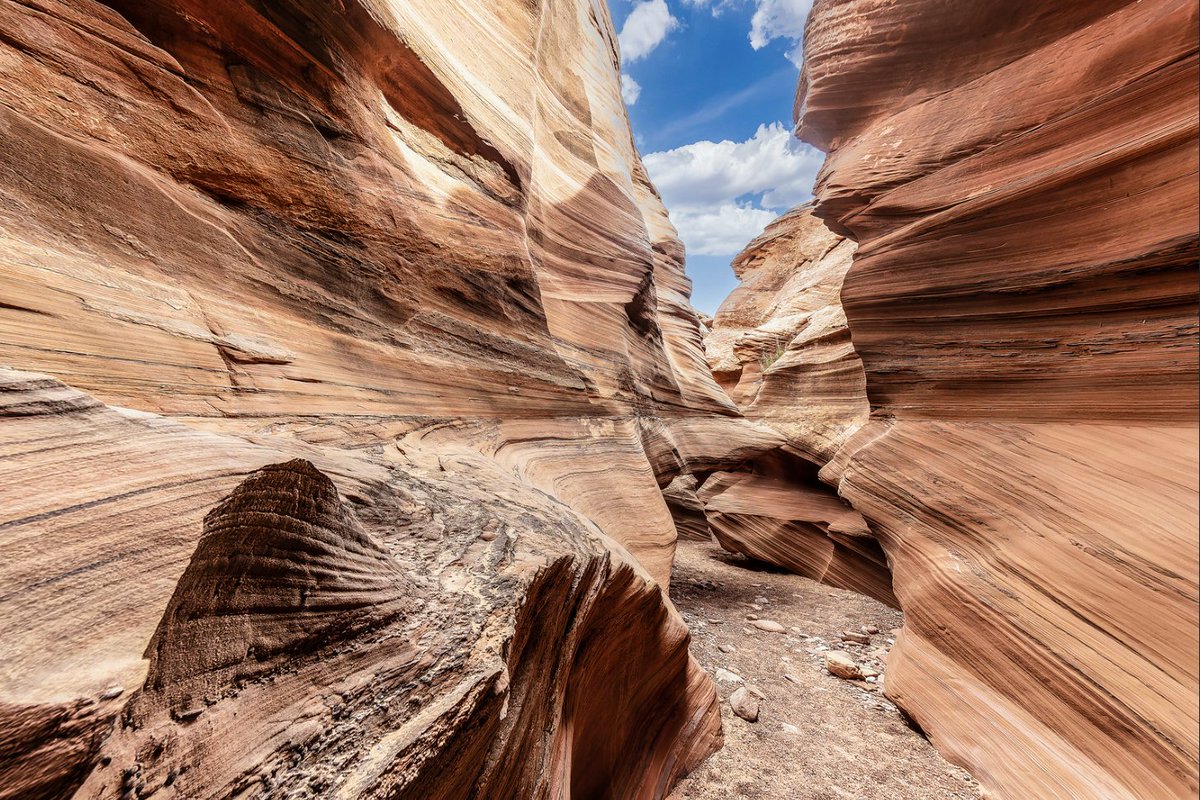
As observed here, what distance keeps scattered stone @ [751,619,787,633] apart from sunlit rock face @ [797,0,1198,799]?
5.31 feet

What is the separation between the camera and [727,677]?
4.13 meters

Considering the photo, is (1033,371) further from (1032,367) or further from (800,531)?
(800,531)

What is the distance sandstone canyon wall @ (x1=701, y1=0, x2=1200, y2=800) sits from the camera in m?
1.95

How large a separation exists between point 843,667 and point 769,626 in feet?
4.10

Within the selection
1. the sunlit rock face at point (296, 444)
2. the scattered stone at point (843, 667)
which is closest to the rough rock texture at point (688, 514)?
the scattered stone at point (843, 667)

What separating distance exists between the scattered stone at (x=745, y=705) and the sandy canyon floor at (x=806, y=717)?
4 cm

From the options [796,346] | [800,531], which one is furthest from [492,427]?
[796,346]

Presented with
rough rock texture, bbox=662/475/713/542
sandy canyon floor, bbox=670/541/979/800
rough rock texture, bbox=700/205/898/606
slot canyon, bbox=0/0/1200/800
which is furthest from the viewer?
rough rock texture, bbox=662/475/713/542

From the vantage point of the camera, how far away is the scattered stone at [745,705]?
3.53m

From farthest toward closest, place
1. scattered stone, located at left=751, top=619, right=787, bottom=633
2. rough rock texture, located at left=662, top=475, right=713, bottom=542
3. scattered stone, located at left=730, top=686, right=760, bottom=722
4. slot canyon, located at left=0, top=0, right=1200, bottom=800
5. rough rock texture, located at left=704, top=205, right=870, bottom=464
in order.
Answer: rough rock texture, located at left=662, top=475, right=713, bottom=542 → rough rock texture, located at left=704, top=205, right=870, bottom=464 → scattered stone, located at left=751, top=619, right=787, bottom=633 → scattered stone, located at left=730, top=686, right=760, bottom=722 → slot canyon, located at left=0, top=0, right=1200, bottom=800

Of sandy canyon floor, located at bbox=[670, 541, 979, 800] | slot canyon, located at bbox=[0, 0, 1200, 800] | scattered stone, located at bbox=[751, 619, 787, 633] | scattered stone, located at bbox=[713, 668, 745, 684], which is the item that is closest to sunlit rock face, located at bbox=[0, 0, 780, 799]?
slot canyon, located at bbox=[0, 0, 1200, 800]

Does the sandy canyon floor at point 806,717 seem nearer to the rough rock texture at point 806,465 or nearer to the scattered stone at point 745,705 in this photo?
the scattered stone at point 745,705

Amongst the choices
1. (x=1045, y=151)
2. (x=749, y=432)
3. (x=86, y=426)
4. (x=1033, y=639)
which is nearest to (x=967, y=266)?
(x=1045, y=151)

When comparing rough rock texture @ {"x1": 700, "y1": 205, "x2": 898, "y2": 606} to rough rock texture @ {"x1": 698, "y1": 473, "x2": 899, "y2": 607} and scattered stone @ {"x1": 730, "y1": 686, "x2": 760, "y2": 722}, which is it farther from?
scattered stone @ {"x1": 730, "y1": 686, "x2": 760, "y2": 722}
